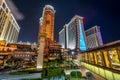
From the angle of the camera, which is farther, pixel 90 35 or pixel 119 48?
pixel 90 35

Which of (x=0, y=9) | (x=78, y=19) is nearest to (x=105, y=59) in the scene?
(x=0, y=9)

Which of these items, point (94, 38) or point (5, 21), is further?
point (94, 38)

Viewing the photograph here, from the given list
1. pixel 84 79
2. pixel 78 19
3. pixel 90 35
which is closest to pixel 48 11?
pixel 78 19

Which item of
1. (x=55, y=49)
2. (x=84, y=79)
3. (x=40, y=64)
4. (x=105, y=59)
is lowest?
(x=84, y=79)

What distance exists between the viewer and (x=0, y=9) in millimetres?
64938

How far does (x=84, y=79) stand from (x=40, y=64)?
25.3 m

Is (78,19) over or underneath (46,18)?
underneath

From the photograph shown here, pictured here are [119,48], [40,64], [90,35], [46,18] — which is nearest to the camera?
[119,48]

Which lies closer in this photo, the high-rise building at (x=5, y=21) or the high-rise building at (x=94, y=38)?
the high-rise building at (x=5, y=21)

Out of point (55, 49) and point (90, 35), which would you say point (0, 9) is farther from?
point (90, 35)

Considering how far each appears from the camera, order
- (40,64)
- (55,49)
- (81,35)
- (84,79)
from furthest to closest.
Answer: (81,35) < (55,49) < (40,64) < (84,79)

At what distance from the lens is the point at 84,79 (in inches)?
1123

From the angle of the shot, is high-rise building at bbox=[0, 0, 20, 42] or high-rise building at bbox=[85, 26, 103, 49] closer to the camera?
high-rise building at bbox=[0, 0, 20, 42]

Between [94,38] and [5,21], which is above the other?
[5,21]
